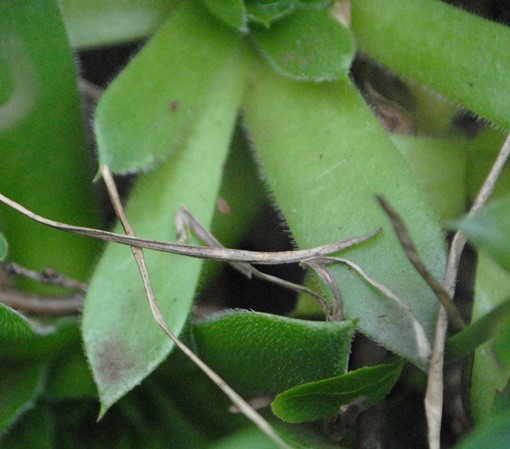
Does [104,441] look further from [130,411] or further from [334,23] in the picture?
[334,23]

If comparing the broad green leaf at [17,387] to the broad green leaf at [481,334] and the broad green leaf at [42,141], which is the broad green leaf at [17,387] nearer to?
the broad green leaf at [42,141]

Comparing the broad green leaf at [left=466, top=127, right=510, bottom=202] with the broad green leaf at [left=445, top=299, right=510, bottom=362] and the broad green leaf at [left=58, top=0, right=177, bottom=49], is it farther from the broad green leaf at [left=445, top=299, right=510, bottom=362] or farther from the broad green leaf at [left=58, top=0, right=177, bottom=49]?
the broad green leaf at [left=58, top=0, right=177, bottom=49]

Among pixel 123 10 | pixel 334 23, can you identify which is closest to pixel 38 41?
pixel 123 10

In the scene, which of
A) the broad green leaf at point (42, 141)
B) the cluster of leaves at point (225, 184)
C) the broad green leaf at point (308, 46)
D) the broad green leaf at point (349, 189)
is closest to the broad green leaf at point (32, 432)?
the cluster of leaves at point (225, 184)

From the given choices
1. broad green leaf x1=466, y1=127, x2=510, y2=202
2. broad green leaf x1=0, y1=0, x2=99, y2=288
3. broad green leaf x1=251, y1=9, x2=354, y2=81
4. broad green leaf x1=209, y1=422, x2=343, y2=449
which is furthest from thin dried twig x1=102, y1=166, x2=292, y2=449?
broad green leaf x1=466, y1=127, x2=510, y2=202

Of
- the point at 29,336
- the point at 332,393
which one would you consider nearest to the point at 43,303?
the point at 29,336

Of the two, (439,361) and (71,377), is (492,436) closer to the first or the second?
(439,361)
